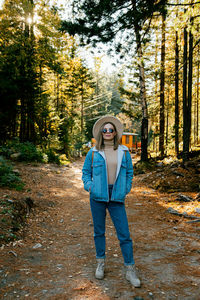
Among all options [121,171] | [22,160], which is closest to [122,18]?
[121,171]

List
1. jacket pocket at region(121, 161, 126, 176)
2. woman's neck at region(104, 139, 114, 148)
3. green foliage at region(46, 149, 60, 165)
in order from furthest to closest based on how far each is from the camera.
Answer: green foliage at region(46, 149, 60, 165) < woman's neck at region(104, 139, 114, 148) < jacket pocket at region(121, 161, 126, 176)

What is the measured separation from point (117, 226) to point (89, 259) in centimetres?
101

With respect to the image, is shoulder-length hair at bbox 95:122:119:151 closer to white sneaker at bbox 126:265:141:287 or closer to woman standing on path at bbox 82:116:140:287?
woman standing on path at bbox 82:116:140:287

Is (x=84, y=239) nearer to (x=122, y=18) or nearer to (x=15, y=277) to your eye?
(x=15, y=277)

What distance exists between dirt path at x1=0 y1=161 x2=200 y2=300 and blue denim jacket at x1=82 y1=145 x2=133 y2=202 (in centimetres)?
106

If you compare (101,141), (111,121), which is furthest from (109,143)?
(111,121)

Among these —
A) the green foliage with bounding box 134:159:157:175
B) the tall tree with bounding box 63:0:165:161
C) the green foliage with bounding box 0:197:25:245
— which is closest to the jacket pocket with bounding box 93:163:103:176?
the green foliage with bounding box 0:197:25:245

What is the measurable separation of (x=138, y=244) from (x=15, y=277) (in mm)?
2099

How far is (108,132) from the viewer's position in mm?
2861

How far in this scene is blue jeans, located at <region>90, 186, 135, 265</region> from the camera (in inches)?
105

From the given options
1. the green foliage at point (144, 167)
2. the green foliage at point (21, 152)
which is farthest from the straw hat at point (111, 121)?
the green foliage at point (21, 152)

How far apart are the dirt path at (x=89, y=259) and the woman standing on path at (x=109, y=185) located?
0.86ft

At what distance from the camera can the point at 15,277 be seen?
2.70 m

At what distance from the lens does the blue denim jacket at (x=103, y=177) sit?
2666mm
